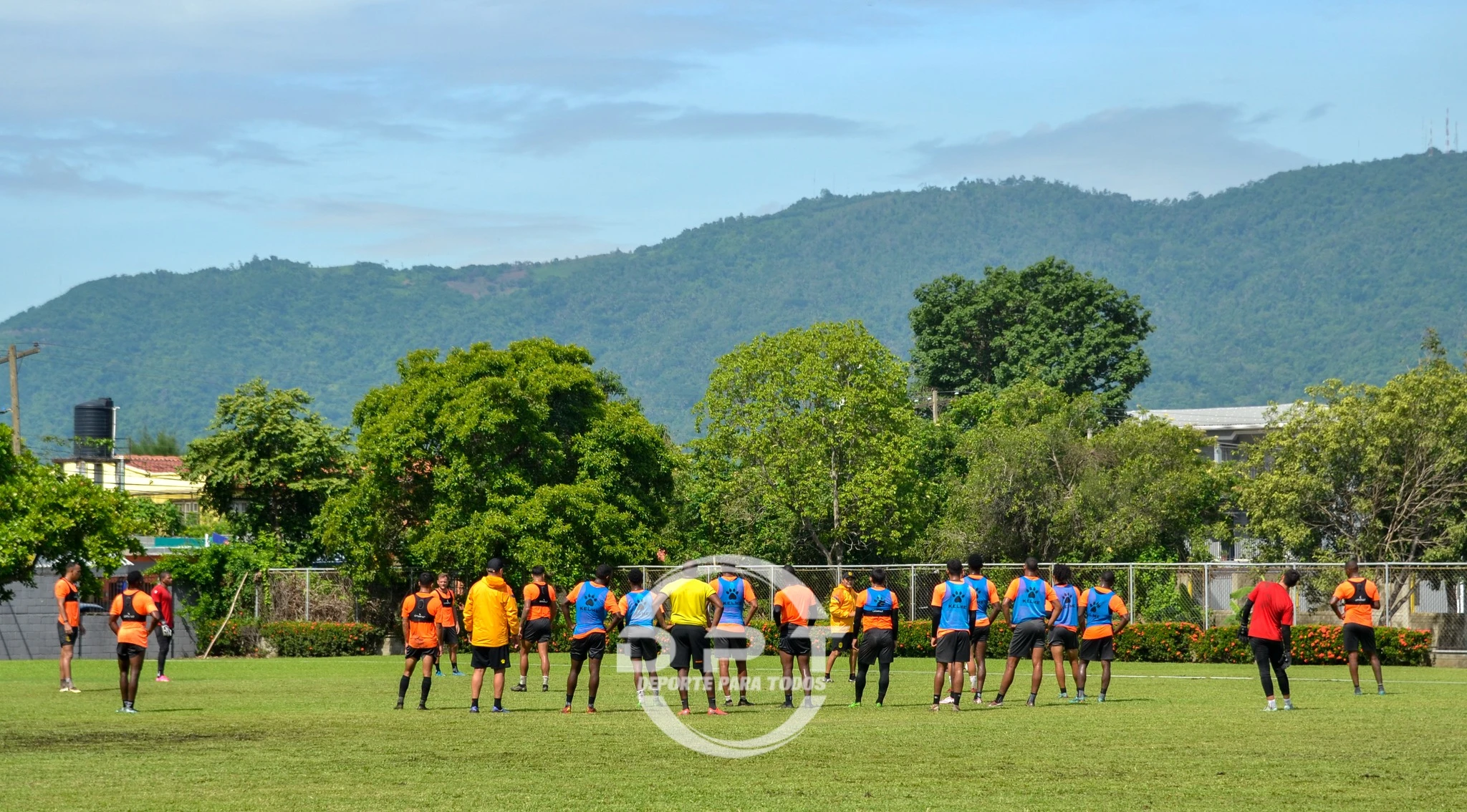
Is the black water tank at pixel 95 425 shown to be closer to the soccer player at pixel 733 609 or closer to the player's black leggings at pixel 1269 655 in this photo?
the soccer player at pixel 733 609

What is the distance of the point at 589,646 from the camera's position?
1855 cm

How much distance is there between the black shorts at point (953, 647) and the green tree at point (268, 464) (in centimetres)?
3591

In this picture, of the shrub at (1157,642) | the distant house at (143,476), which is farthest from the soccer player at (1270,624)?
the distant house at (143,476)

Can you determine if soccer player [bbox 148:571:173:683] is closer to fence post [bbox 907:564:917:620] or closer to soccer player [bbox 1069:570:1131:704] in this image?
soccer player [bbox 1069:570:1131:704]

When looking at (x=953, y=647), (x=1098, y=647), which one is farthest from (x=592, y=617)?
(x=1098, y=647)

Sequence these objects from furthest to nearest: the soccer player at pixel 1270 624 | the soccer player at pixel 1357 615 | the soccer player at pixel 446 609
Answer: the soccer player at pixel 1357 615, the soccer player at pixel 446 609, the soccer player at pixel 1270 624

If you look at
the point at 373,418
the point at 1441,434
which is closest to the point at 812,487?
the point at 373,418

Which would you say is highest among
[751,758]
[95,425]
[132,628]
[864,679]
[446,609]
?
[95,425]

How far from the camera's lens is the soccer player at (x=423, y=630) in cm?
1933

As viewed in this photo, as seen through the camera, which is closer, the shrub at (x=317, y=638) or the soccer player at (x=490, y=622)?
the soccer player at (x=490, y=622)

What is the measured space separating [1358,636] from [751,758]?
1104cm

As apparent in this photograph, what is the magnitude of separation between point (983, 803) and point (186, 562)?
121ft

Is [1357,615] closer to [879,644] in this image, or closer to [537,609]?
[879,644]

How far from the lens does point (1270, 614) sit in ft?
61.8
